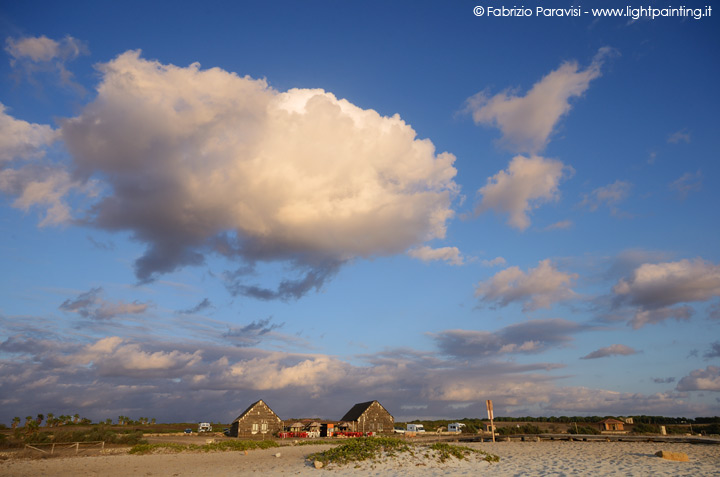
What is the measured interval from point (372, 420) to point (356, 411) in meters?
5.12

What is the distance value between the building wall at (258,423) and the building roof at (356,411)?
493 inches

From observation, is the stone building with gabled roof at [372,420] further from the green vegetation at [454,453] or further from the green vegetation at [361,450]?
the green vegetation at [454,453]

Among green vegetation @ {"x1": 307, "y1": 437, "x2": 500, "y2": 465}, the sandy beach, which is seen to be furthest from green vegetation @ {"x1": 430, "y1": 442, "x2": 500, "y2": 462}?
the sandy beach

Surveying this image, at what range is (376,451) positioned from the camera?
2500 cm

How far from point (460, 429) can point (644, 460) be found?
55141 millimetres

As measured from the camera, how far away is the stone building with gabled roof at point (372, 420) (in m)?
66.1

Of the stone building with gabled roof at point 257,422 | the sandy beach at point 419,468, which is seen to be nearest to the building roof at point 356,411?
the stone building with gabled roof at point 257,422

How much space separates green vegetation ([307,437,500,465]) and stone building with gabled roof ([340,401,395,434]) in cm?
4202

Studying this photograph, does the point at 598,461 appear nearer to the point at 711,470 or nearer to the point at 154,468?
the point at 711,470

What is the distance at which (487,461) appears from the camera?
24141 mm

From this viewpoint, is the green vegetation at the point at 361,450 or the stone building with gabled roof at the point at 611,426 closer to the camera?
the green vegetation at the point at 361,450

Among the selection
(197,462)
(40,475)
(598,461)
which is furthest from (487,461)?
(40,475)

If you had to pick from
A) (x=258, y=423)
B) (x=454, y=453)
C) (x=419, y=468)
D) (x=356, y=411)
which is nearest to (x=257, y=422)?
(x=258, y=423)

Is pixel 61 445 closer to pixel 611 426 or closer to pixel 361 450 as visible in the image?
pixel 361 450
